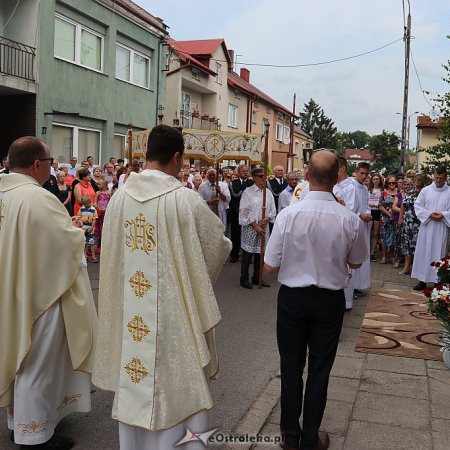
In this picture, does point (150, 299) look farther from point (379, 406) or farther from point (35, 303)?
point (379, 406)

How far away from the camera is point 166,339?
10.1ft

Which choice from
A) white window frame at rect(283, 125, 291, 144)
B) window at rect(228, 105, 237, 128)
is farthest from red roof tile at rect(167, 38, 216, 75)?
white window frame at rect(283, 125, 291, 144)

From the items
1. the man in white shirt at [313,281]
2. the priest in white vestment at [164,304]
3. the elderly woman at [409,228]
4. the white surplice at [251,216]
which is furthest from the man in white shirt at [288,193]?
the priest in white vestment at [164,304]

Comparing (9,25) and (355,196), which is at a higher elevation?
(9,25)

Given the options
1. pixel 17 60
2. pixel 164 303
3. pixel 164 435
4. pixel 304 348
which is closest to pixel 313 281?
pixel 304 348

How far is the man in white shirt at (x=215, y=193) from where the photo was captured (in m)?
12.4

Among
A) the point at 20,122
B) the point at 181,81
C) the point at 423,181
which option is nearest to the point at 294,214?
the point at 423,181

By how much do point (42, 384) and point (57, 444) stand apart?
17.0 inches

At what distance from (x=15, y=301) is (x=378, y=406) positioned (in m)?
2.85

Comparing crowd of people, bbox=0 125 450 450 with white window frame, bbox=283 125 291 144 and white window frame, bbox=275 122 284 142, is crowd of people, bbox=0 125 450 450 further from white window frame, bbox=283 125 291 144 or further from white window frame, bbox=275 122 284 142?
white window frame, bbox=283 125 291 144

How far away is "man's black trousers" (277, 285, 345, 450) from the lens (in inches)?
137

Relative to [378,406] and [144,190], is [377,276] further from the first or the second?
[144,190]

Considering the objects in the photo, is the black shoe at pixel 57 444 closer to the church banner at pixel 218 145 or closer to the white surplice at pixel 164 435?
the white surplice at pixel 164 435

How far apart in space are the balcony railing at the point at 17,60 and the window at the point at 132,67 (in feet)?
14.9
